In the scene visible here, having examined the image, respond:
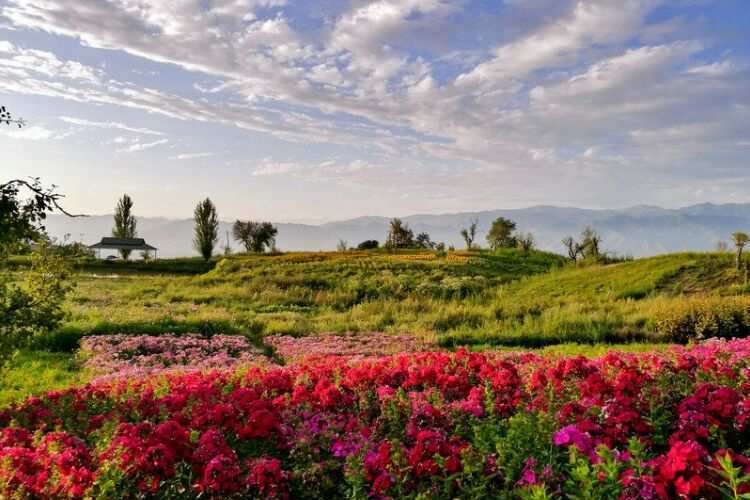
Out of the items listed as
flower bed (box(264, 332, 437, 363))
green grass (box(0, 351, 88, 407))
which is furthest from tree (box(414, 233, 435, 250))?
green grass (box(0, 351, 88, 407))

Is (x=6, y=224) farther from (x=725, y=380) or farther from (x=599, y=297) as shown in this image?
(x=599, y=297)

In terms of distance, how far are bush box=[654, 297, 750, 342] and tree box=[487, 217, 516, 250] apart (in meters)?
39.7

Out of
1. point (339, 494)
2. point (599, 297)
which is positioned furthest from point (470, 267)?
point (339, 494)

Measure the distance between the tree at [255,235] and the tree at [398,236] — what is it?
14862mm

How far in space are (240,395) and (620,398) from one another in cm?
374

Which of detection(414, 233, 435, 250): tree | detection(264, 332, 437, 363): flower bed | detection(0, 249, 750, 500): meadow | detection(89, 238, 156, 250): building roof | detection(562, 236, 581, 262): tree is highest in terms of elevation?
detection(89, 238, 156, 250): building roof

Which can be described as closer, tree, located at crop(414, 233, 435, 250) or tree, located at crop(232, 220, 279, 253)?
tree, located at crop(414, 233, 435, 250)

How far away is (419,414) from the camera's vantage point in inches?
223

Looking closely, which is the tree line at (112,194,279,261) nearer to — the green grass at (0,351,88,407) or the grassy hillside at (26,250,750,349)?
the grassy hillside at (26,250,750,349)

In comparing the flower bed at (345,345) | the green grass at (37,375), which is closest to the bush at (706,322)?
the flower bed at (345,345)

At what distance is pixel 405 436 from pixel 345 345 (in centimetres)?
762

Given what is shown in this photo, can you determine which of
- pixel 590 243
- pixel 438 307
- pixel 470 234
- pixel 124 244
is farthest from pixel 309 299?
pixel 124 244

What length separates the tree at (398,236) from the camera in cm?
5852

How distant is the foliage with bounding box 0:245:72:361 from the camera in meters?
7.01
